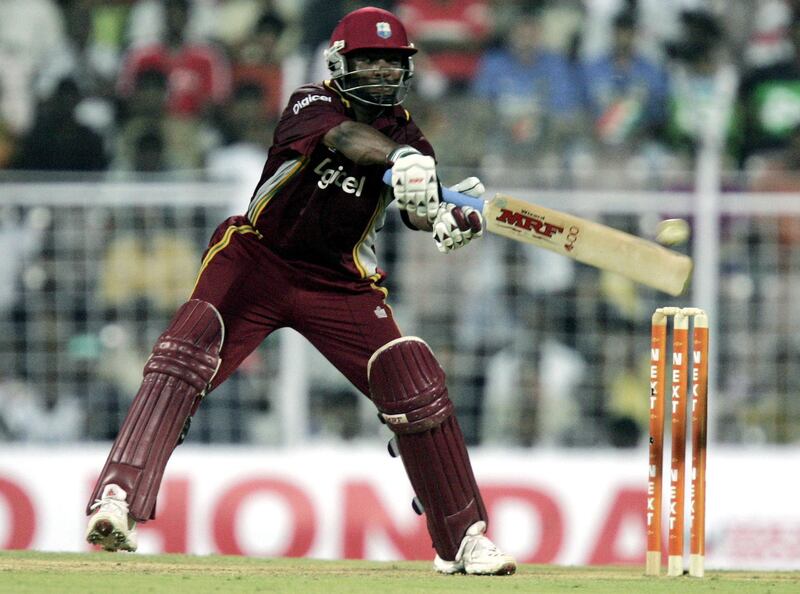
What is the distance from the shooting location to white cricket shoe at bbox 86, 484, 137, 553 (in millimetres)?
4926

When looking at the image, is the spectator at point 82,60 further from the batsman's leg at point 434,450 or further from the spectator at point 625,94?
the batsman's leg at point 434,450

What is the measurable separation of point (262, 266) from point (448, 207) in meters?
0.73

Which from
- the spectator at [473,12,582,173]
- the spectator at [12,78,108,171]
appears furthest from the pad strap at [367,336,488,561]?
the spectator at [12,78,108,171]

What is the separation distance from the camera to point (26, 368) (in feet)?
26.8

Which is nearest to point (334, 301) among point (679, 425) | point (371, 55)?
point (371, 55)

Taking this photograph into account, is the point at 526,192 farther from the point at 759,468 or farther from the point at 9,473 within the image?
the point at 9,473

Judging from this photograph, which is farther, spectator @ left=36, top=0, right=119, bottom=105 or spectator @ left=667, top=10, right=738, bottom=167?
spectator @ left=36, top=0, right=119, bottom=105

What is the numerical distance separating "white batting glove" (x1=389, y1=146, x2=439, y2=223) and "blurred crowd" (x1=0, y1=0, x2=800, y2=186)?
3713mm

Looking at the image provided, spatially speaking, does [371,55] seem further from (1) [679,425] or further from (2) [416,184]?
(1) [679,425]

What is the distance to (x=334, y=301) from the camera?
5.40 metres

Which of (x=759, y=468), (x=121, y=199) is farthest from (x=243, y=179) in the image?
(x=759, y=468)

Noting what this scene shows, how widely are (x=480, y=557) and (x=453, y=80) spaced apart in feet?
16.0

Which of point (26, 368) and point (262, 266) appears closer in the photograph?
point (262, 266)

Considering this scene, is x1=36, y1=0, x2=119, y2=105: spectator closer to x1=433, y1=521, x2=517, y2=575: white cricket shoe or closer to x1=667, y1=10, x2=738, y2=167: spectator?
x1=667, y1=10, x2=738, y2=167: spectator
